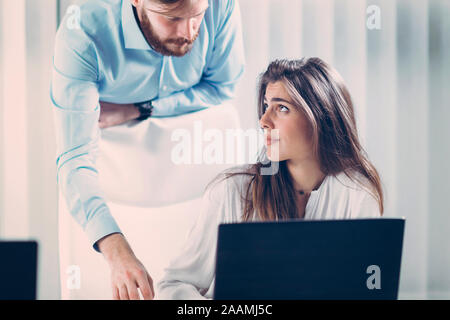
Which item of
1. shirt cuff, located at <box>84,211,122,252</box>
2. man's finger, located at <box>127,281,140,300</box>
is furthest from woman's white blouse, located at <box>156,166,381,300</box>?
shirt cuff, located at <box>84,211,122,252</box>

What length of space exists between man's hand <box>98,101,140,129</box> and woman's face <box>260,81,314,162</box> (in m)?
0.68

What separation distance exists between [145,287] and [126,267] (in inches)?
5.5

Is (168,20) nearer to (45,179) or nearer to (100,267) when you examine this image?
(45,179)

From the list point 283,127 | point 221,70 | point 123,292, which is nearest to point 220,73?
point 221,70

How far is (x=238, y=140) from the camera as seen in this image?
2.44 metres

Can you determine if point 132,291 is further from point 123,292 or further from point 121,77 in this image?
point 121,77

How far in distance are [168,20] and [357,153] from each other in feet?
3.98

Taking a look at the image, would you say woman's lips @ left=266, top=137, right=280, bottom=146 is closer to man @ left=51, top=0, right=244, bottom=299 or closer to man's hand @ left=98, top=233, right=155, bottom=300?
man @ left=51, top=0, right=244, bottom=299

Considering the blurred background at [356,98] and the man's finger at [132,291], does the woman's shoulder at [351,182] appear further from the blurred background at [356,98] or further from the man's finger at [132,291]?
the man's finger at [132,291]

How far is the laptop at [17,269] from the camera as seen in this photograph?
0.93 meters

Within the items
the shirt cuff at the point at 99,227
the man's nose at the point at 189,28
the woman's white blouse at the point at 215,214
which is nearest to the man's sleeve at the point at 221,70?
the man's nose at the point at 189,28

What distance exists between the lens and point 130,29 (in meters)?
2.30

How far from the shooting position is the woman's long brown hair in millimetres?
2432

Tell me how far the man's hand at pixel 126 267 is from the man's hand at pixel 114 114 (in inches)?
22.3
